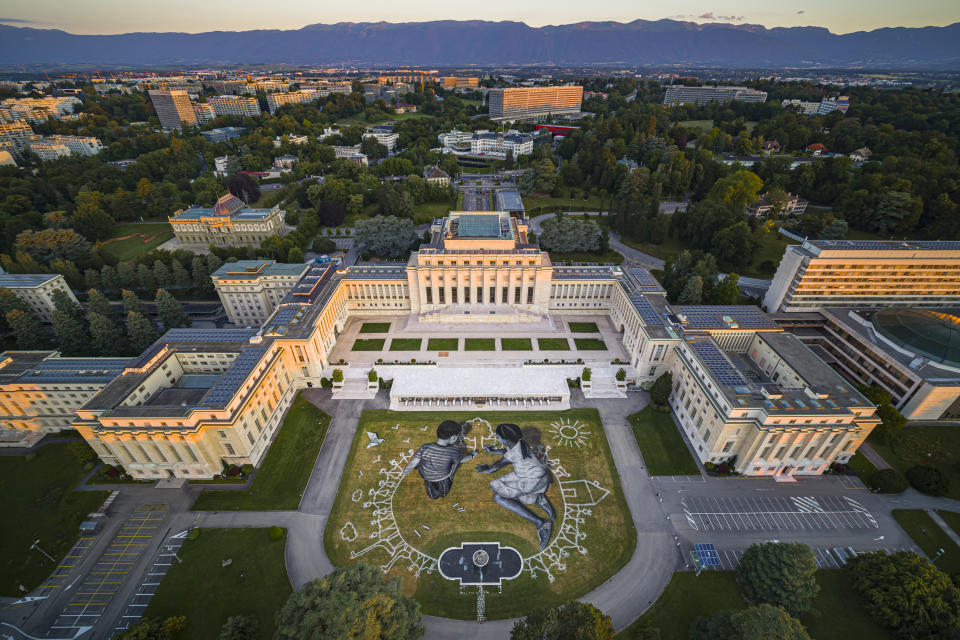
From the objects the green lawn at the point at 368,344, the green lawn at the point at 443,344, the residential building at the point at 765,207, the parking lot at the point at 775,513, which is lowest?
the green lawn at the point at 368,344

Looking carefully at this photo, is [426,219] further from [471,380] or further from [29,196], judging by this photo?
[29,196]

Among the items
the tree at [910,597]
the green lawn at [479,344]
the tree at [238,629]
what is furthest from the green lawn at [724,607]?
the green lawn at [479,344]

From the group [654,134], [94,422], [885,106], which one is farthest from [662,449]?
[885,106]

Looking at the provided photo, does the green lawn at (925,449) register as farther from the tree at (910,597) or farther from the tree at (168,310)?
the tree at (168,310)

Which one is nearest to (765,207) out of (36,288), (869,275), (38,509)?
(869,275)

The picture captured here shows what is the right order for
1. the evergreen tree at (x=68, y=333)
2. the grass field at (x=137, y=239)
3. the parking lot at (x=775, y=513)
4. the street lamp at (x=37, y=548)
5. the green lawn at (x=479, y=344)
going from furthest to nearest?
the grass field at (x=137, y=239) < the green lawn at (x=479, y=344) < the evergreen tree at (x=68, y=333) < the parking lot at (x=775, y=513) < the street lamp at (x=37, y=548)
